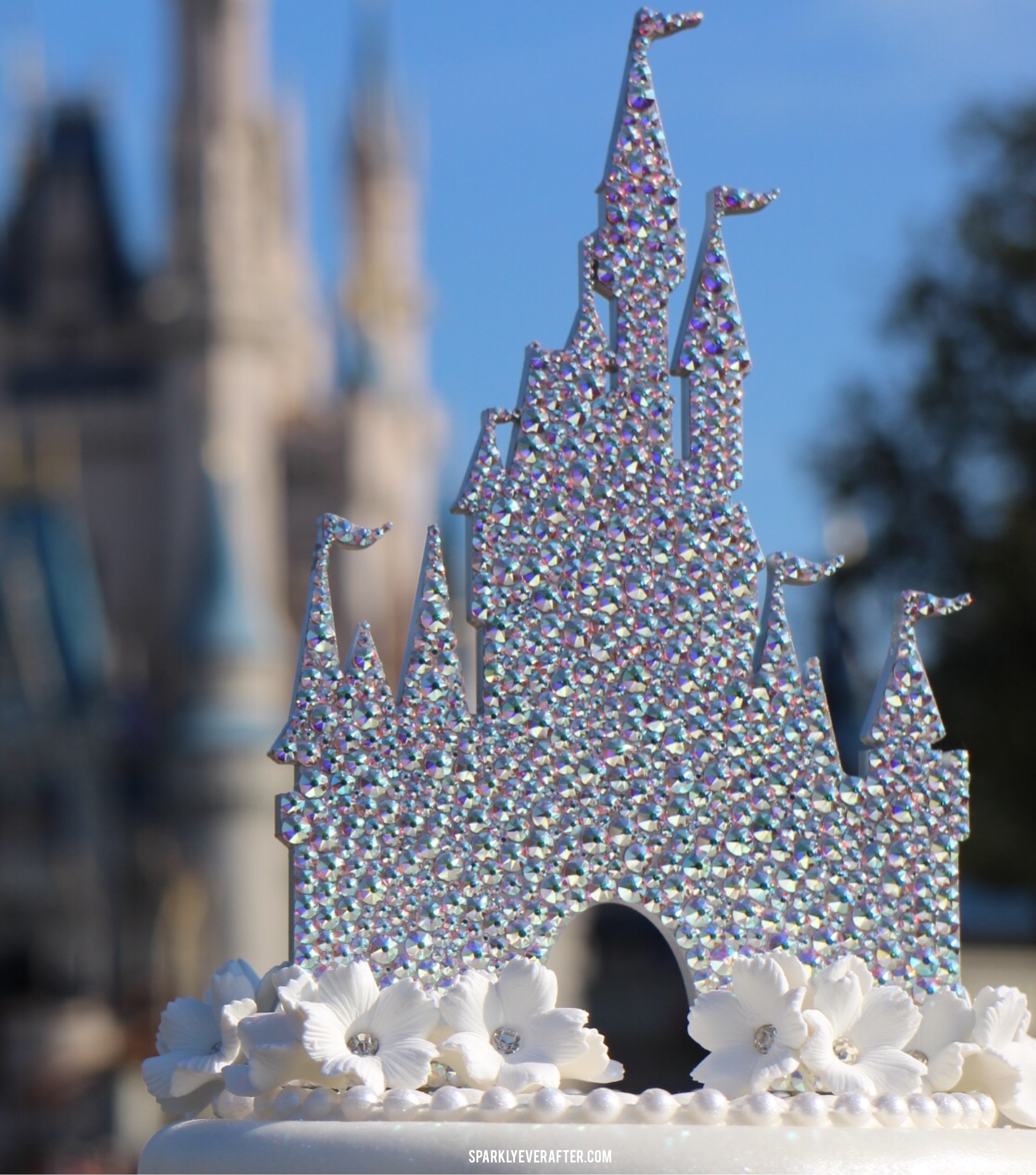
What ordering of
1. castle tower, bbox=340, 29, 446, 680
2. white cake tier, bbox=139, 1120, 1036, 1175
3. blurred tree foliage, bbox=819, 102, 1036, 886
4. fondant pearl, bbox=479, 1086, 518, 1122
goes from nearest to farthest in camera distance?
white cake tier, bbox=139, 1120, 1036, 1175 → fondant pearl, bbox=479, 1086, 518, 1122 → blurred tree foliage, bbox=819, 102, 1036, 886 → castle tower, bbox=340, 29, 446, 680

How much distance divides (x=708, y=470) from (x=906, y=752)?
2.14 feet

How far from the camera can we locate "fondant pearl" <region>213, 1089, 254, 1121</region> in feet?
11.9

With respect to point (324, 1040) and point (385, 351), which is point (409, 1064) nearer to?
point (324, 1040)

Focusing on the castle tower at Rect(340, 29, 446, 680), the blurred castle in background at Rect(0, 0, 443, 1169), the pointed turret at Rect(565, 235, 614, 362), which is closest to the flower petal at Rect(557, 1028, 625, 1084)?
the pointed turret at Rect(565, 235, 614, 362)

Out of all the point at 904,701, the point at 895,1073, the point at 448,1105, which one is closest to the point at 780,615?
the point at 904,701

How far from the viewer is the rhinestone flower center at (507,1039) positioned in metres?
3.65

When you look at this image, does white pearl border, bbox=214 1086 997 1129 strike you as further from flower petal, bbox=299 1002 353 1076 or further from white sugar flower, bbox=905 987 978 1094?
white sugar flower, bbox=905 987 978 1094

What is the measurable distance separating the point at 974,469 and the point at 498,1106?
12.5 m

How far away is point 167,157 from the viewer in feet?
129

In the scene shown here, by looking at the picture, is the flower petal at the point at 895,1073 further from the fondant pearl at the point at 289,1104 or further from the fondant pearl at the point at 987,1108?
the fondant pearl at the point at 289,1104

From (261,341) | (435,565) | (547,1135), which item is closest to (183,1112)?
(547,1135)

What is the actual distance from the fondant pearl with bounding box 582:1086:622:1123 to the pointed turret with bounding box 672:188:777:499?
4.01 ft

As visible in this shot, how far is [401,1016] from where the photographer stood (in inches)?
142

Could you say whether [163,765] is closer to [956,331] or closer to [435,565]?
[956,331]
